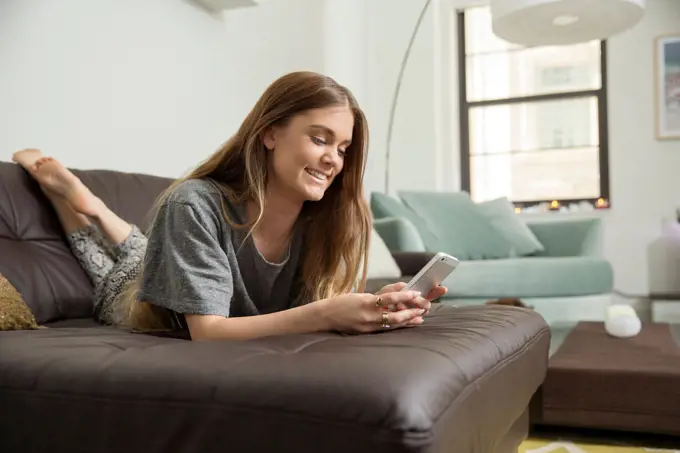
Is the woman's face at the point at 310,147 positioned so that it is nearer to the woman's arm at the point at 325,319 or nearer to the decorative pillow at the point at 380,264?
the woman's arm at the point at 325,319

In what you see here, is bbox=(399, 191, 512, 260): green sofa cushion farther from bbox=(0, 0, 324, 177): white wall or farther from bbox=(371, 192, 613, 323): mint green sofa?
bbox=(0, 0, 324, 177): white wall

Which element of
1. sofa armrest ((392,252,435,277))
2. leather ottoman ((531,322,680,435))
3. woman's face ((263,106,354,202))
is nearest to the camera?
woman's face ((263,106,354,202))

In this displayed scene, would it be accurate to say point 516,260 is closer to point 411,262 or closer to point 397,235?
point 397,235

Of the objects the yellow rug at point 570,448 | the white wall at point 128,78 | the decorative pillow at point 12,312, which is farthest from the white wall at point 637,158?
the decorative pillow at point 12,312

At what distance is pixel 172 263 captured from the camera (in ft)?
3.91

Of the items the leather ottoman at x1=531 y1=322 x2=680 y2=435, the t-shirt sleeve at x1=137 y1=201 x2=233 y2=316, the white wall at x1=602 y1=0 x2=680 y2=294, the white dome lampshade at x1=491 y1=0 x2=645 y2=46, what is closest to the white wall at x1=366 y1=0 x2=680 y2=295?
the white wall at x1=602 y1=0 x2=680 y2=294

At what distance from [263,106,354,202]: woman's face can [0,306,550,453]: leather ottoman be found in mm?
328

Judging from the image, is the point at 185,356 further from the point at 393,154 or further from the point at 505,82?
the point at 505,82

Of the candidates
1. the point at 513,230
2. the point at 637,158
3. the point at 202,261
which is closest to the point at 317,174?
the point at 202,261

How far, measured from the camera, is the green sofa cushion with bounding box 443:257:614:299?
10.7 feet

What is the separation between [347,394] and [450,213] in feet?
10.4

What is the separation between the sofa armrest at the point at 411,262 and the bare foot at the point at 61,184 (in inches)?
49.9

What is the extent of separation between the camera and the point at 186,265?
118cm

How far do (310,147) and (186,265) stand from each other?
1.06 ft
